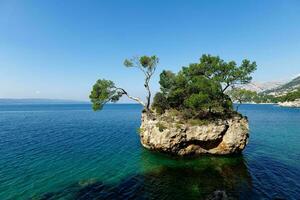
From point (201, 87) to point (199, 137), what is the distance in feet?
33.1

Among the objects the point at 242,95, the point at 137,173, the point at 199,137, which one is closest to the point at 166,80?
the point at 242,95

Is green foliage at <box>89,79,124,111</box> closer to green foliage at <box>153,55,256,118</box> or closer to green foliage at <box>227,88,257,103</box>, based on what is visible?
green foliage at <box>153,55,256,118</box>

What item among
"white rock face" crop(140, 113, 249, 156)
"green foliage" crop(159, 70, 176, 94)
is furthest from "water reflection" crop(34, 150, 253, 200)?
"green foliage" crop(159, 70, 176, 94)

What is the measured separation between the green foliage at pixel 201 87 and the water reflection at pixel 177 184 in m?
10.5

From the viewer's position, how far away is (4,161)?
31.6 m

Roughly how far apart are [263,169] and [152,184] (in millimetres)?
17408

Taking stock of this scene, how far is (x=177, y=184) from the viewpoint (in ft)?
77.5

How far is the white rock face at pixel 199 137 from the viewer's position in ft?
109

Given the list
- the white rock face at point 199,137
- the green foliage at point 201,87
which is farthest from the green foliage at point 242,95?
the white rock face at point 199,137

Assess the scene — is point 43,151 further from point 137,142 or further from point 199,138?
point 199,138

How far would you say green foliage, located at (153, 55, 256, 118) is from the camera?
37.0m

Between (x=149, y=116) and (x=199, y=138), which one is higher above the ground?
(x=149, y=116)

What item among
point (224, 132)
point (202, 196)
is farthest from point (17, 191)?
point (224, 132)

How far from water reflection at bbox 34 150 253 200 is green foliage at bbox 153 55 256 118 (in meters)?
10.5
